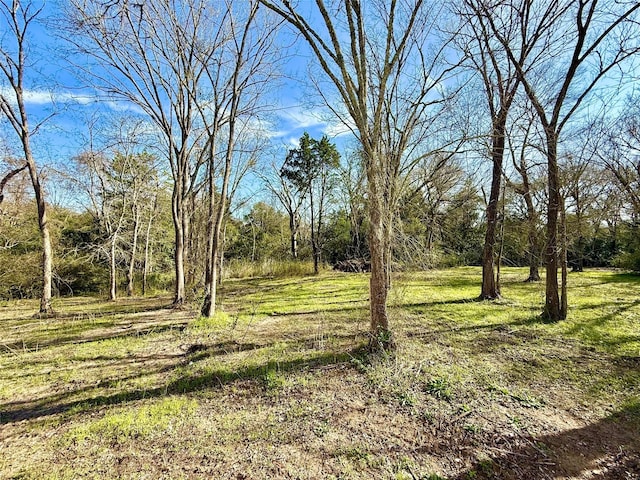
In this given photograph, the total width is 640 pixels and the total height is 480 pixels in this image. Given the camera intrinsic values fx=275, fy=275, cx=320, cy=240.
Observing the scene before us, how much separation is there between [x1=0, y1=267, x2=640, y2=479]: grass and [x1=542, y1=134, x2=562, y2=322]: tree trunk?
0.27 m

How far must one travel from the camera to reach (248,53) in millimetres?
5609

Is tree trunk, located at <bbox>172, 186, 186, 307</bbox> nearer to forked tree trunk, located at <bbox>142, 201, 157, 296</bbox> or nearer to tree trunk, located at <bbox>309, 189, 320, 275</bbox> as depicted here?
forked tree trunk, located at <bbox>142, 201, 157, 296</bbox>

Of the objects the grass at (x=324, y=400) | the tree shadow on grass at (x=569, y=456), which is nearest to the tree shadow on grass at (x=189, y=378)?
the grass at (x=324, y=400)

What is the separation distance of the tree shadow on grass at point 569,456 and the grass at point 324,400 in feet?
0.03

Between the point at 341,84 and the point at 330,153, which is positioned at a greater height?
the point at 330,153

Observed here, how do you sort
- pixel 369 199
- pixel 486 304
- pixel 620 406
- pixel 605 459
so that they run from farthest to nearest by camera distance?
pixel 486 304
pixel 369 199
pixel 620 406
pixel 605 459

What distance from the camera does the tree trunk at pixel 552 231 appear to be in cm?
464

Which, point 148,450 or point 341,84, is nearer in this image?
point 148,450

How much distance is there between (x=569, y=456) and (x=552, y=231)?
13.1ft

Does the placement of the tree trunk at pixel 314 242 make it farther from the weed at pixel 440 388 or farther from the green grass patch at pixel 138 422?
the green grass patch at pixel 138 422

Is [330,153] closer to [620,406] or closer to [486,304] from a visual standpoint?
[486,304]

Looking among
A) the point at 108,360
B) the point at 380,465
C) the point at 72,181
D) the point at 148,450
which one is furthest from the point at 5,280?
the point at 380,465

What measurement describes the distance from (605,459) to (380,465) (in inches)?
64.0

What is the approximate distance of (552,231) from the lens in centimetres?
481
